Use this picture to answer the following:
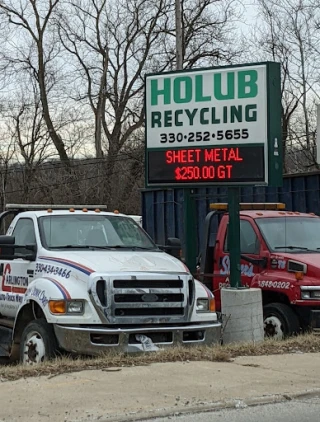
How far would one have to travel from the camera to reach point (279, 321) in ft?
39.1

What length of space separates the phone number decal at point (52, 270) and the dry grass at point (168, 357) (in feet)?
3.47

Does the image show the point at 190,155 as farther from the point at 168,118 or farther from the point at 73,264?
the point at 73,264

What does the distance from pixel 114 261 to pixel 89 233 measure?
1136 mm

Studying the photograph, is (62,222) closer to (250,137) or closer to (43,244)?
(43,244)

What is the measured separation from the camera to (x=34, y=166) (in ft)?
148

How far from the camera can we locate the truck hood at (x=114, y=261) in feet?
32.2

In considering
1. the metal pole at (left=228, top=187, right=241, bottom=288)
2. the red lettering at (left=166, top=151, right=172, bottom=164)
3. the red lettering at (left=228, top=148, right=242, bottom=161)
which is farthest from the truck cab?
the red lettering at (left=228, top=148, right=242, bottom=161)

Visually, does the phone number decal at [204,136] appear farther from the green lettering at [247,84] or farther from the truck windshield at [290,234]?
the truck windshield at [290,234]

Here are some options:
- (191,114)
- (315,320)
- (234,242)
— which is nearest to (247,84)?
Result: (191,114)

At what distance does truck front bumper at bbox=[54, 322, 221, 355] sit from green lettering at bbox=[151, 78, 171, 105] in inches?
157

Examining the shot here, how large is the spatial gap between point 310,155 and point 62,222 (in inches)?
1074

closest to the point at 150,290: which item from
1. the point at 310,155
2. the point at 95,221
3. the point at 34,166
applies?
the point at 95,221

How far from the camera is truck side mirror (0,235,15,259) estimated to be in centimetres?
1079

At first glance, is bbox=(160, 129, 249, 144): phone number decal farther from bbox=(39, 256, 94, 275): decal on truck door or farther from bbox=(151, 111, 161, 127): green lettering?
bbox=(39, 256, 94, 275): decal on truck door
